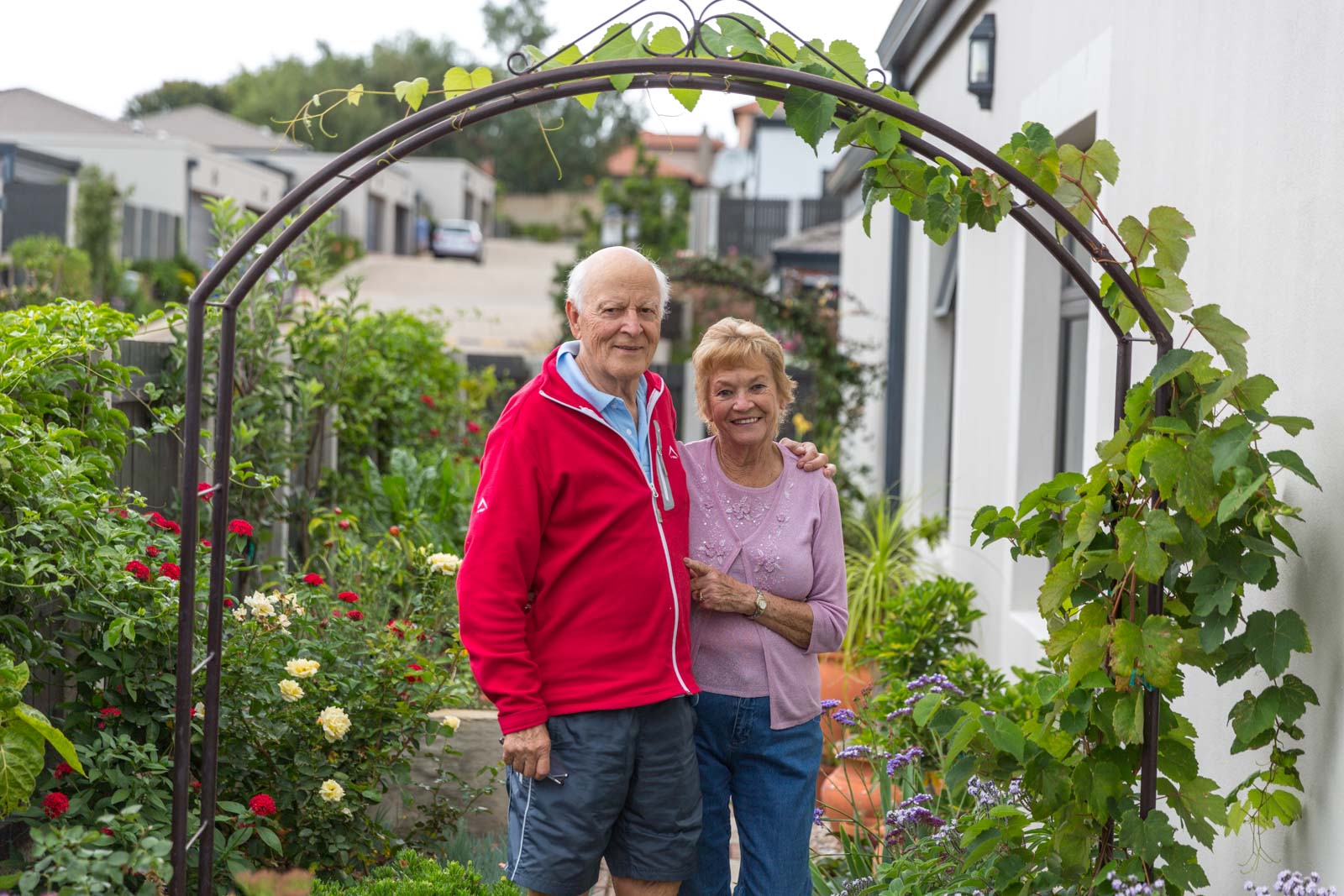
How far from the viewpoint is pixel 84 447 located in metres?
2.87

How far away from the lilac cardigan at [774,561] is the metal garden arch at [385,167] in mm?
653

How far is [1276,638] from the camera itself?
210cm

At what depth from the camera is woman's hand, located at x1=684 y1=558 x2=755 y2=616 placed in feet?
8.16

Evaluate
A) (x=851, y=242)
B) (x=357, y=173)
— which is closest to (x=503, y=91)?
(x=357, y=173)

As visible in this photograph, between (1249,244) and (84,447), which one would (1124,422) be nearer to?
(1249,244)

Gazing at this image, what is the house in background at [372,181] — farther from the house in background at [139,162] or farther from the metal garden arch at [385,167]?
the metal garden arch at [385,167]

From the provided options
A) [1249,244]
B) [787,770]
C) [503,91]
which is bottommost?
[787,770]

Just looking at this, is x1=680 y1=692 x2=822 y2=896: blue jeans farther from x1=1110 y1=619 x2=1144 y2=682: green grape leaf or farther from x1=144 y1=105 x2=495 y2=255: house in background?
x1=144 y1=105 x2=495 y2=255: house in background

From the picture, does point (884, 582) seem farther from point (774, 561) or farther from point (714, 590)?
point (714, 590)

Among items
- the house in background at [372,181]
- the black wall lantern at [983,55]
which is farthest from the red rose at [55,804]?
the house in background at [372,181]

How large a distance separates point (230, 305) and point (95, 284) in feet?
65.9

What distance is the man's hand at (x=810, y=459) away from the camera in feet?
8.80

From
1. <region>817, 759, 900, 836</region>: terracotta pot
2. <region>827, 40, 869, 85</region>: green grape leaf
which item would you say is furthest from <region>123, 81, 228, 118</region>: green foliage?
<region>827, 40, 869, 85</region>: green grape leaf

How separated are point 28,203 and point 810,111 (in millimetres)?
22993
